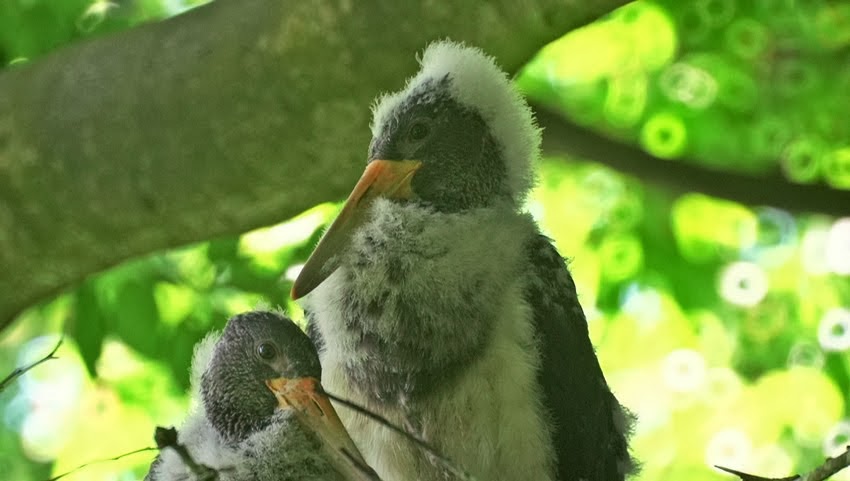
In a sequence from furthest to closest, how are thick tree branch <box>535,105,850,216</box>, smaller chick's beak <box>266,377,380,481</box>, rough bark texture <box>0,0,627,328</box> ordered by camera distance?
1. thick tree branch <box>535,105,850,216</box>
2. rough bark texture <box>0,0,627,328</box>
3. smaller chick's beak <box>266,377,380,481</box>

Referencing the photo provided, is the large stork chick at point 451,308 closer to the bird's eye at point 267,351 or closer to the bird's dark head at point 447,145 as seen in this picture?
the bird's dark head at point 447,145

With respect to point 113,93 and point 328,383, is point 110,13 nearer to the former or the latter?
point 113,93

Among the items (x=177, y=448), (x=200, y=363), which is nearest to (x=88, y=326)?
(x=200, y=363)

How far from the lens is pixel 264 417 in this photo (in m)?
2.14

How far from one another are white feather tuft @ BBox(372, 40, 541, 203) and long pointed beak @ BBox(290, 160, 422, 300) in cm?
11

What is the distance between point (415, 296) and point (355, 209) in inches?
6.8

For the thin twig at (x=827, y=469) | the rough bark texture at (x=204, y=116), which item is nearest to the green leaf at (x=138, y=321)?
the rough bark texture at (x=204, y=116)

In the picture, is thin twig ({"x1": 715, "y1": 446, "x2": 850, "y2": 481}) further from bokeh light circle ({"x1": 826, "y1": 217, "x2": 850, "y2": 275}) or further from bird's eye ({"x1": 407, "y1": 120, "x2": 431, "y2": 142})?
bokeh light circle ({"x1": 826, "y1": 217, "x2": 850, "y2": 275})

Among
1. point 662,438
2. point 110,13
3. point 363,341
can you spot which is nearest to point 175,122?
point 110,13

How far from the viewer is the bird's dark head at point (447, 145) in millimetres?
2176

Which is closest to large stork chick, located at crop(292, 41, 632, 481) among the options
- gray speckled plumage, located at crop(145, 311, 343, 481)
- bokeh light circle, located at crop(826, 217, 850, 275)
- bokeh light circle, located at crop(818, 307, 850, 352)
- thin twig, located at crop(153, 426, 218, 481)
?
gray speckled plumage, located at crop(145, 311, 343, 481)

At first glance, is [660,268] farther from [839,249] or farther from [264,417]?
[264,417]

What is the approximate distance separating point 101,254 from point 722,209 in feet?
7.52

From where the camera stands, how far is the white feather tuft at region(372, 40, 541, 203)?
7.57 ft
